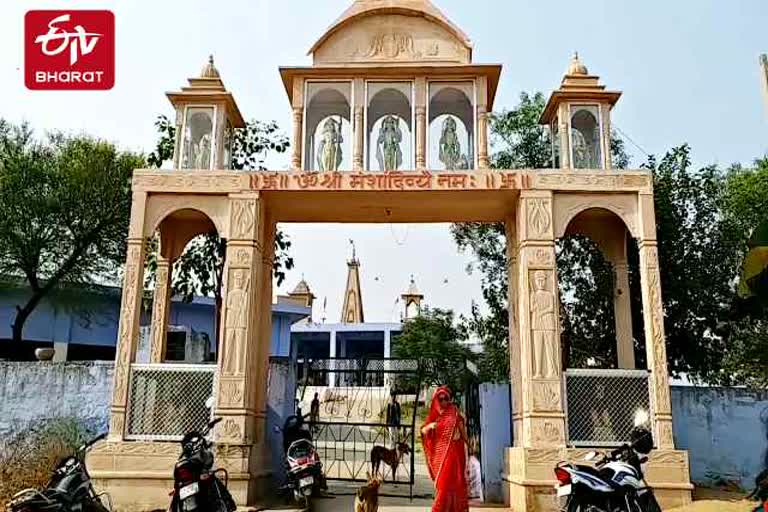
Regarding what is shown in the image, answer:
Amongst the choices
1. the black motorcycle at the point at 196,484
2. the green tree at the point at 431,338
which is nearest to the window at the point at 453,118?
the black motorcycle at the point at 196,484

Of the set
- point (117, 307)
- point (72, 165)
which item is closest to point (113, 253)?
point (72, 165)

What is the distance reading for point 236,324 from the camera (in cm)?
862

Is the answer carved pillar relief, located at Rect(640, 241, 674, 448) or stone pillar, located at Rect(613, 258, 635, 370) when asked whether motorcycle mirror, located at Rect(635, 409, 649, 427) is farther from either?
stone pillar, located at Rect(613, 258, 635, 370)

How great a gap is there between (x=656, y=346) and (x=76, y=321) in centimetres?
1669

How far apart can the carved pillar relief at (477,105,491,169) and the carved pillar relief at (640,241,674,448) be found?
2384 mm

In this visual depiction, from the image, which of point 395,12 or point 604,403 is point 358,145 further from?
point 604,403

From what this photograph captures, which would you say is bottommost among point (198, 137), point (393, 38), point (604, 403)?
point (604, 403)

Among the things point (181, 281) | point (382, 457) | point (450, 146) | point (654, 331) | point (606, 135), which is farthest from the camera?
point (181, 281)

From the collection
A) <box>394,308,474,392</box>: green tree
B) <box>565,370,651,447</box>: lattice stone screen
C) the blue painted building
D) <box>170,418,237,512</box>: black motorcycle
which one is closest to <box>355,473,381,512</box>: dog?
<box>170,418,237,512</box>: black motorcycle

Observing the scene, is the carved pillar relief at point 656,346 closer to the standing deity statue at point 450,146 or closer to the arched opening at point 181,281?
the standing deity statue at point 450,146

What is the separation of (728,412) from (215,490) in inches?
297

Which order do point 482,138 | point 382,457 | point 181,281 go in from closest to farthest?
point 482,138
point 382,457
point 181,281

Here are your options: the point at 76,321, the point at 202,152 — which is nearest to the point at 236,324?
the point at 202,152

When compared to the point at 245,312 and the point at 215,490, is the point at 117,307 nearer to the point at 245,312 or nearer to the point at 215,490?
the point at 245,312
